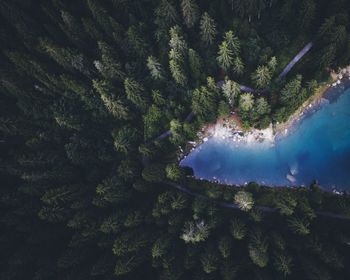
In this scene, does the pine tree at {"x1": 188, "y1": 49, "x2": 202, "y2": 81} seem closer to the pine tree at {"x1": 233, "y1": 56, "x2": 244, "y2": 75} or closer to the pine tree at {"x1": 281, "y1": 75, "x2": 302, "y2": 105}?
the pine tree at {"x1": 233, "y1": 56, "x2": 244, "y2": 75}

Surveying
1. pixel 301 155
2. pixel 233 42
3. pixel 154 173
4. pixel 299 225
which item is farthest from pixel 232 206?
pixel 233 42

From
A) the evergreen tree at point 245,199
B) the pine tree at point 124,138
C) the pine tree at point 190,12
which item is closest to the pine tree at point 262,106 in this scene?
the evergreen tree at point 245,199

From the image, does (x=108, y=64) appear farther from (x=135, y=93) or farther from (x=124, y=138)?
(x=124, y=138)

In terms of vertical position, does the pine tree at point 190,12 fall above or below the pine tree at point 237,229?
above

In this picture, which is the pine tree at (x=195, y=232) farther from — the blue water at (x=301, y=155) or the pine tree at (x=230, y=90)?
the pine tree at (x=230, y=90)

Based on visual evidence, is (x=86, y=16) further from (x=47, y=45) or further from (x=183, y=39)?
(x=183, y=39)

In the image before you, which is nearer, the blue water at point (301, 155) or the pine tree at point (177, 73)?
the pine tree at point (177, 73)
